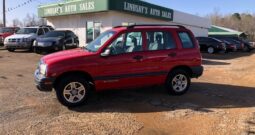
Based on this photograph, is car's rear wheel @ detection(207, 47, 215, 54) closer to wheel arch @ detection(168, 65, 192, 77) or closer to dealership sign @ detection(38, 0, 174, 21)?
dealership sign @ detection(38, 0, 174, 21)

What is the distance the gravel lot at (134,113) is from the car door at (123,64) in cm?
49

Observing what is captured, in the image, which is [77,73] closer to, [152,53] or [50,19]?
[152,53]

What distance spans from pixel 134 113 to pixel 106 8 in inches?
642

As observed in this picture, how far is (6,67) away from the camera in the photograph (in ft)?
49.2

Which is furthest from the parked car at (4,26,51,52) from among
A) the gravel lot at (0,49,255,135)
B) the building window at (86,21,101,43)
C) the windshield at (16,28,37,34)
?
the gravel lot at (0,49,255,135)

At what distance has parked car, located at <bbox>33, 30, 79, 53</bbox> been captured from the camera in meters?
20.8

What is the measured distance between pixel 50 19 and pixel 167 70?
23.1 meters

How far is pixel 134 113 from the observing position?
751 centimetres

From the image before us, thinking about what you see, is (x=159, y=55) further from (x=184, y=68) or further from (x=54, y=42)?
(x=54, y=42)

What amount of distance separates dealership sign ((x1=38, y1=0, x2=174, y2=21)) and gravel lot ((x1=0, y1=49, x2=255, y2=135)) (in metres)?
13.7

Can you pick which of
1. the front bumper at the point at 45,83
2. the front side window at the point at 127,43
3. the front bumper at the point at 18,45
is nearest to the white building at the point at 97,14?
the front bumper at the point at 18,45

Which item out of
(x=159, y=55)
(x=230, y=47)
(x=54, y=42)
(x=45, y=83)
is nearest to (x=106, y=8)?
(x=54, y=42)

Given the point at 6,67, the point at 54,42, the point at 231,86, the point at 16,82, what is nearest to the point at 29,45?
the point at 54,42

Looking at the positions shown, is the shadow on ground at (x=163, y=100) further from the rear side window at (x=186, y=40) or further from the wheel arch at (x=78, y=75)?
the rear side window at (x=186, y=40)
